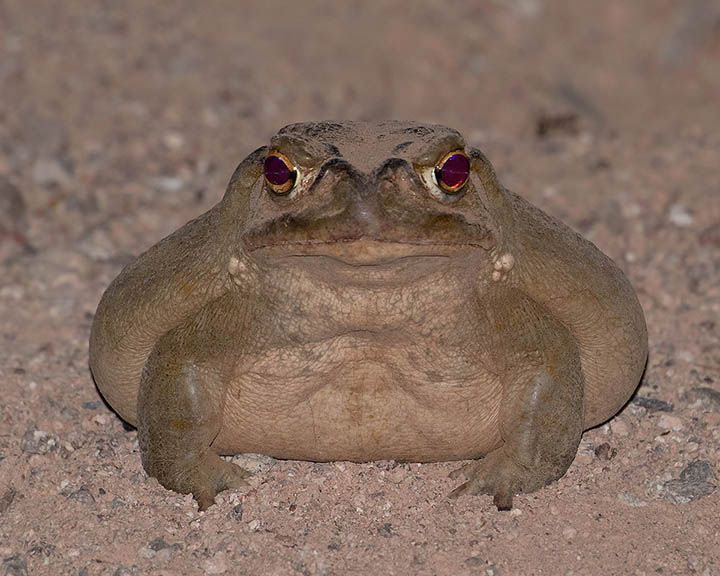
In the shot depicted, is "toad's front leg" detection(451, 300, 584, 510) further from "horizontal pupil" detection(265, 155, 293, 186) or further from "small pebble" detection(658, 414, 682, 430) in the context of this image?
"horizontal pupil" detection(265, 155, 293, 186)

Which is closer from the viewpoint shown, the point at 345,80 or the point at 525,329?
the point at 525,329

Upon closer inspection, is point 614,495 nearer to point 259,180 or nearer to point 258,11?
point 259,180

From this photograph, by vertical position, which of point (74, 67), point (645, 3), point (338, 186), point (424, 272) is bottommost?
point (645, 3)

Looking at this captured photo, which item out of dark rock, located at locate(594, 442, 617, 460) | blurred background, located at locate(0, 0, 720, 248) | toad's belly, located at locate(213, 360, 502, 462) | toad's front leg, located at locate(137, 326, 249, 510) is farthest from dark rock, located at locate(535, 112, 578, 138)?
toad's front leg, located at locate(137, 326, 249, 510)

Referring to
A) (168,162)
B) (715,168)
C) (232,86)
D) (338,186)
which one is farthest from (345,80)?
(338,186)

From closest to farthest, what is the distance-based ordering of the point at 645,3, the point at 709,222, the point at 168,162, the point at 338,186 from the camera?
1. the point at 338,186
2. the point at 709,222
3. the point at 168,162
4. the point at 645,3

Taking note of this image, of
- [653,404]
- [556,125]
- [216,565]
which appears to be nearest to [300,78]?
[556,125]

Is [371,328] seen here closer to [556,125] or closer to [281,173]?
[281,173]
